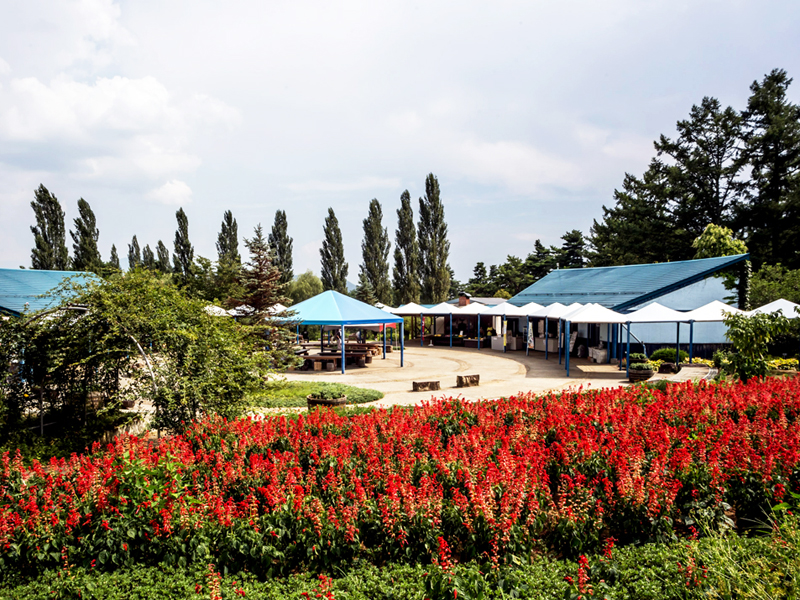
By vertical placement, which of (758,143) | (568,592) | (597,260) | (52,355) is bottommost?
(568,592)

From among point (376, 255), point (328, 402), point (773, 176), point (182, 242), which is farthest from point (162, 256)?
point (773, 176)

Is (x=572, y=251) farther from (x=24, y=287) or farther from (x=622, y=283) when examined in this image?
(x=24, y=287)

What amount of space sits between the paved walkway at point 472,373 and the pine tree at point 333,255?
2041 centimetres

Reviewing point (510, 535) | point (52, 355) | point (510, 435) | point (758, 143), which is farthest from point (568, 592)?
point (758, 143)

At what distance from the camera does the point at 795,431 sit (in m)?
7.40

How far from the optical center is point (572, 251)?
186ft

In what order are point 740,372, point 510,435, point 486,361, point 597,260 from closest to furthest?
point 510,435 < point 740,372 < point 486,361 < point 597,260

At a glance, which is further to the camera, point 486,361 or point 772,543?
point 486,361

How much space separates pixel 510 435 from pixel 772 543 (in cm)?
359

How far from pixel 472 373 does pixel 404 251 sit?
2719cm

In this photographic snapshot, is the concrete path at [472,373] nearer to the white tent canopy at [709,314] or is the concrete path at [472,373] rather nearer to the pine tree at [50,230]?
the white tent canopy at [709,314]

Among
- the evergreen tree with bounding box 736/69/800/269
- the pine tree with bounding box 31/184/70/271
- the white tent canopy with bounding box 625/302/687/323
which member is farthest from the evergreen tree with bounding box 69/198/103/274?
the evergreen tree with bounding box 736/69/800/269

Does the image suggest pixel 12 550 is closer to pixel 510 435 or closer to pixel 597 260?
pixel 510 435

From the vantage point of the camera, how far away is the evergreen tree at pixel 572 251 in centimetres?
5619
